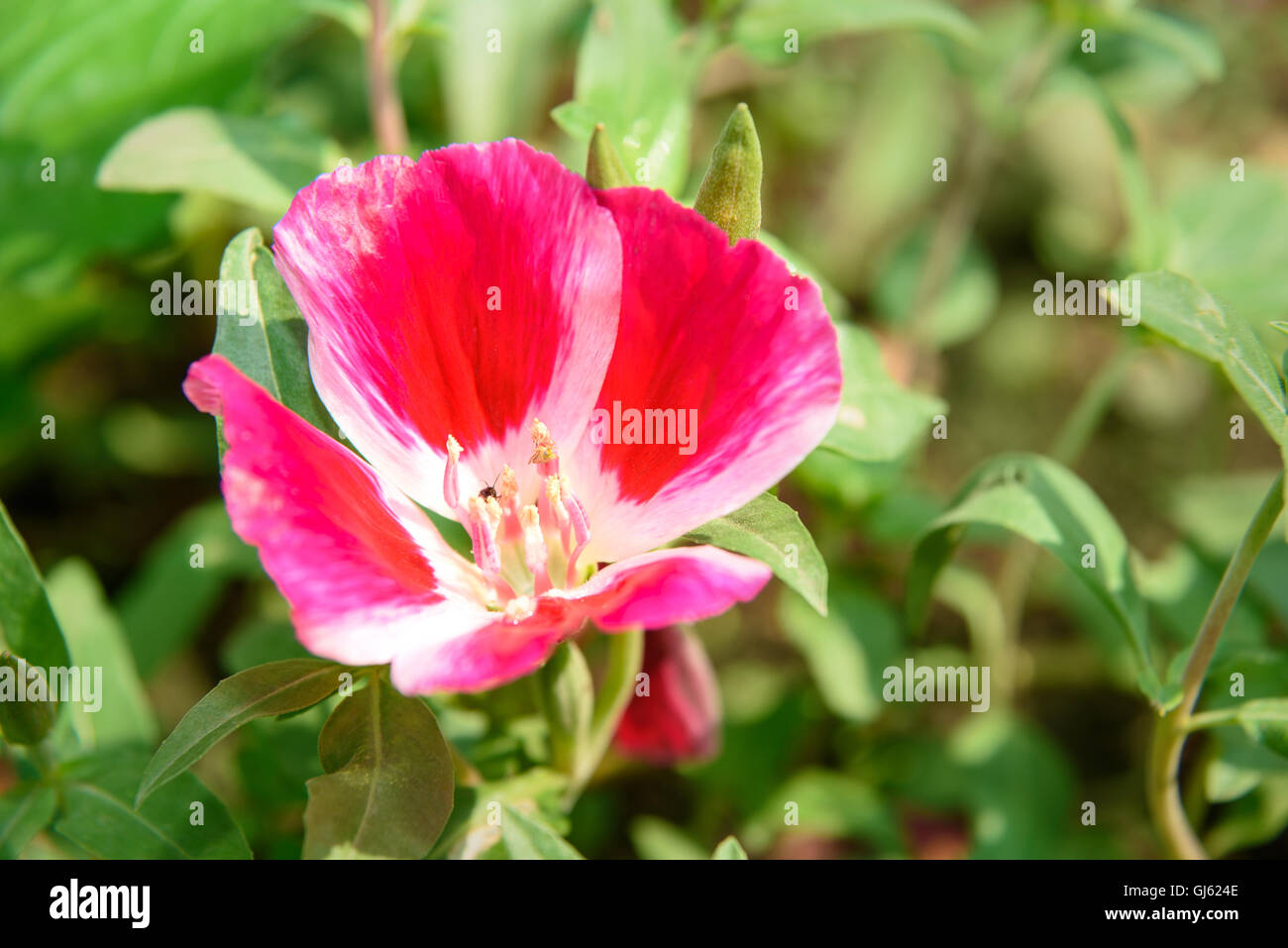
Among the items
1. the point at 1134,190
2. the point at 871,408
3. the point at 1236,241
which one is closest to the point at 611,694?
the point at 871,408

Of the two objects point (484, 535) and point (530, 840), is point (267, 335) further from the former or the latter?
point (530, 840)

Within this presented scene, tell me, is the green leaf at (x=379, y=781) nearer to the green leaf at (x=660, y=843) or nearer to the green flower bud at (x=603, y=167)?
the green flower bud at (x=603, y=167)

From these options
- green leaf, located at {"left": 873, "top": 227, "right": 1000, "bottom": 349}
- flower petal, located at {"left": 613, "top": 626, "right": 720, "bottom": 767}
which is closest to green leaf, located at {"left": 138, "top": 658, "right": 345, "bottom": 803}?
flower petal, located at {"left": 613, "top": 626, "right": 720, "bottom": 767}

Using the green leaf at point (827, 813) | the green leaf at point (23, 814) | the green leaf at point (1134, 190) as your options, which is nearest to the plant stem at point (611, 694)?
the green leaf at point (827, 813)

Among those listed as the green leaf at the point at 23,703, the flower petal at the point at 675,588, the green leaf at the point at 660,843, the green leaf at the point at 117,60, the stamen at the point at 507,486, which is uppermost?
the green leaf at the point at 117,60

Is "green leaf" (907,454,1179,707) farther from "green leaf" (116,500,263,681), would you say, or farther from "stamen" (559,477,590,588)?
"green leaf" (116,500,263,681)

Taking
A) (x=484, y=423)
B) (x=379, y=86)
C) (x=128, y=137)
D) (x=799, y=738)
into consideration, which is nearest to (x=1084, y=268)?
(x=799, y=738)
